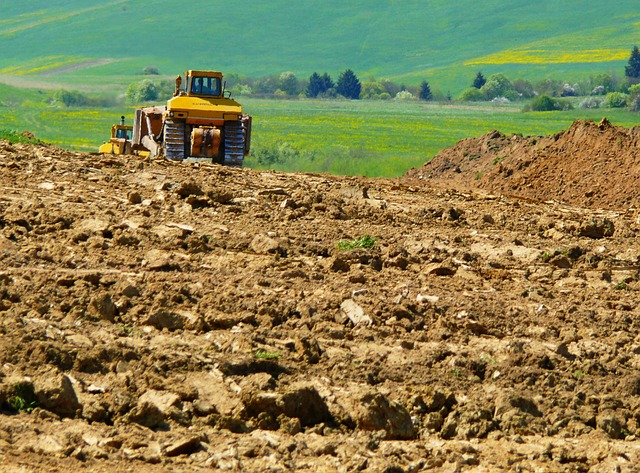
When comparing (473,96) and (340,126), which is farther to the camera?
(473,96)

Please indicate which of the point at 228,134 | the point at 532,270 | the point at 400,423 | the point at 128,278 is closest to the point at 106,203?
the point at 128,278

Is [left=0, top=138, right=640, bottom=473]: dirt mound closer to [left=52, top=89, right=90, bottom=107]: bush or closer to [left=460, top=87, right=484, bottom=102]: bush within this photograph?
[left=52, top=89, right=90, bottom=107]: bush

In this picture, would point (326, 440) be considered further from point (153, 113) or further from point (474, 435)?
point (153, 113)

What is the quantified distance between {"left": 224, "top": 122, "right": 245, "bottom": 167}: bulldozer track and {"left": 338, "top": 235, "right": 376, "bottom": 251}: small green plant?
37.3 ft

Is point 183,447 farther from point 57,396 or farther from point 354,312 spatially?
point 354,312

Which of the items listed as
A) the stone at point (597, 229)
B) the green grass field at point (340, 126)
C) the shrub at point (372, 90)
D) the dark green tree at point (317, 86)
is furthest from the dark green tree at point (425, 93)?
the stone at point (597, 229)

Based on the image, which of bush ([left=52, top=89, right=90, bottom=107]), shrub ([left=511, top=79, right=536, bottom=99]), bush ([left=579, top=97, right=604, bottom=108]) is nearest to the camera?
bush ([left=52, top=89, right=90, bottom=107])

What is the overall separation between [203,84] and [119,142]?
3.52 m

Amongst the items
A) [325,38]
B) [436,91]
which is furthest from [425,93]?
[325,38]

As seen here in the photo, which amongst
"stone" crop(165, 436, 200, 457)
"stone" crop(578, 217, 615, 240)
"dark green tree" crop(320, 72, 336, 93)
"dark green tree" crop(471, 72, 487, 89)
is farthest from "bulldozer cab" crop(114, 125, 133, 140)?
"dark green tree" crop(471, 72, 487, 89)

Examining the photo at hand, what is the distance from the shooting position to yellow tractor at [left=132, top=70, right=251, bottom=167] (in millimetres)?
24438

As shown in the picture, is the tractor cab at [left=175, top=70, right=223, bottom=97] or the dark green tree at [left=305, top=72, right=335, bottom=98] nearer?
the tractor cab at [left=175, top=70, right=223, bottom=97]

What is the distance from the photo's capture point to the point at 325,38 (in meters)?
169

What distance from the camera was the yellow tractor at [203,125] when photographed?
962 inches
